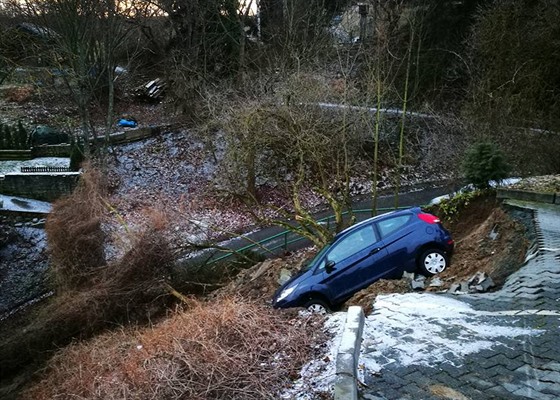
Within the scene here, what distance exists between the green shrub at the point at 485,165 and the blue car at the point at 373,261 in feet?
14.1

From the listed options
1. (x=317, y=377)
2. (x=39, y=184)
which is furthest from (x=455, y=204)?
(x=39, y=184)

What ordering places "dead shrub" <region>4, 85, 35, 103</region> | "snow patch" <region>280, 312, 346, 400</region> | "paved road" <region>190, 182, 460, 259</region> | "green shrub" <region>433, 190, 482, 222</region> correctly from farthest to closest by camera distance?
"dead shrub" <region>4, 85, 35, 103</region> → "paved road" <region>190, 182, 460, 259</region> → "green shrub" <region>433, 190, 482, 222</region> → "snow patch" <region>280, 312, 346, 400</region>

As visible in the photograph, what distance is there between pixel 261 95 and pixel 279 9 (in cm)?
1316

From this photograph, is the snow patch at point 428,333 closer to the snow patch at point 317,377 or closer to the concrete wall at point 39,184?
the snow patch at point 317,377

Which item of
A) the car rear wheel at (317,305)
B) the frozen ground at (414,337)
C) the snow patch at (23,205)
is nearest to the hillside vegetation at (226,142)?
the frozen ground at (414,337)

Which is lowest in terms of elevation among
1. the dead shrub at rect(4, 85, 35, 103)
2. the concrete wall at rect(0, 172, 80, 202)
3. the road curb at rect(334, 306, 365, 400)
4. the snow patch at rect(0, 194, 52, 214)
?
the snow patch at rect(0, 194, 52, 214)

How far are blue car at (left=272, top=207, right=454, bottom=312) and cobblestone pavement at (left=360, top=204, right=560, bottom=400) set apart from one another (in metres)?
2.43

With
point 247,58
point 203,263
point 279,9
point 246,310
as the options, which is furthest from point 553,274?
point 279,9

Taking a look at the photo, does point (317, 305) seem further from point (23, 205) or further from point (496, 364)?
point (23, 205)

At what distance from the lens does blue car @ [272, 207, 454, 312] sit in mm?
9820

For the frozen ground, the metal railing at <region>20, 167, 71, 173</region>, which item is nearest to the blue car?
the frozen ground

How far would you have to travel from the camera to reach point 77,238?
14.1 meters

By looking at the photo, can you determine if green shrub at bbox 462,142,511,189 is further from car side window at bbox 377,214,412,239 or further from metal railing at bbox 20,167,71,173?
metal railing at bbox 20,167,71,173

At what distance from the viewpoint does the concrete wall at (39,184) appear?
72.9 ft
